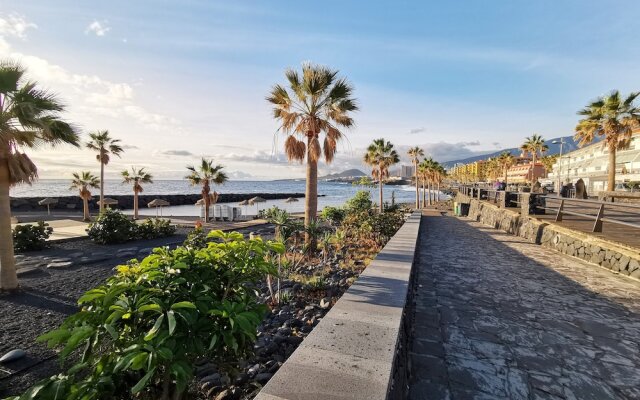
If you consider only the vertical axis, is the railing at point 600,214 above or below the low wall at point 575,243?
above

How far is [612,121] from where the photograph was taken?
2222 centimetres

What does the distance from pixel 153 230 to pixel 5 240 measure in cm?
965

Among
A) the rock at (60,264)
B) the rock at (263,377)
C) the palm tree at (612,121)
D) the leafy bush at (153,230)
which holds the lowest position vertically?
the rock at (60,264)

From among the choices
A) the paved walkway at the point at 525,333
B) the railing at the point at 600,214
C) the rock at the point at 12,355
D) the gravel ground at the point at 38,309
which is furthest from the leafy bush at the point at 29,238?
the railing at the point at 600,214

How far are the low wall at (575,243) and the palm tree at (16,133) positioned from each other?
51.1 ft

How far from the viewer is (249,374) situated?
355cm

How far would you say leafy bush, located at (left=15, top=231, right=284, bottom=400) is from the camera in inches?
66.4

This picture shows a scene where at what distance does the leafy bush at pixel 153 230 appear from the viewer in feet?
56.1

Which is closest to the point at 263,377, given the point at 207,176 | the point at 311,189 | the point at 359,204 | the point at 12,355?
the point at 12,355

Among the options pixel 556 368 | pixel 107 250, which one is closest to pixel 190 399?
pixel 556 368

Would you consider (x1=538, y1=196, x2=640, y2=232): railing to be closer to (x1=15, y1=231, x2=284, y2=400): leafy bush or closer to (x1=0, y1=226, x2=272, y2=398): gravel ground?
(x1=15, y1=231, x2=284, y2=400): leafy bush

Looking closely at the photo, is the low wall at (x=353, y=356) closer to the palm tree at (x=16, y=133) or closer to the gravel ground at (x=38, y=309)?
the gravel ground at (x=38, y=309)

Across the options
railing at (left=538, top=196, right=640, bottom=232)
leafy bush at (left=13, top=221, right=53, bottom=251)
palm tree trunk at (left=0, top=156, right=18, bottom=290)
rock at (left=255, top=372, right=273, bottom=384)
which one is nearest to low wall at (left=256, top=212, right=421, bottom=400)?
rock at (left=255, top=372, right=273, bottom=384)

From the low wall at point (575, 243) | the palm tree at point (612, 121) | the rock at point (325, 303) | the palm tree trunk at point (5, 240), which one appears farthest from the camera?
the palm tree at point (612, 121)
